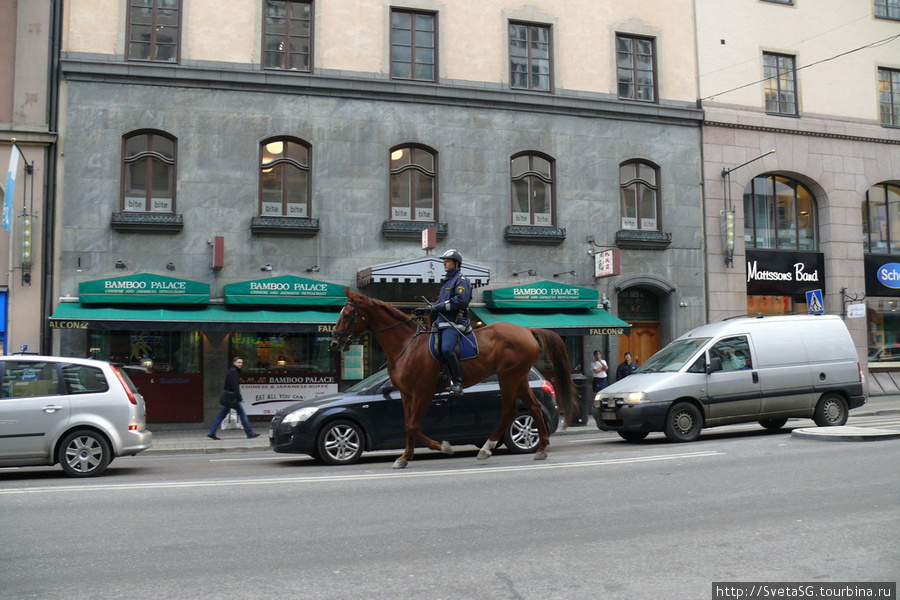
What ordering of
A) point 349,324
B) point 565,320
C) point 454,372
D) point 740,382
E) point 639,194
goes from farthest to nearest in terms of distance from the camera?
point 639,194
point 565,320
point 740,382
point 349,324
point 454,372

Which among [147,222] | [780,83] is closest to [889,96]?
[780,83]

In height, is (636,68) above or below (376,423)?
above

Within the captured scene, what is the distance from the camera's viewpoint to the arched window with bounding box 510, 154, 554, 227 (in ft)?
75.3

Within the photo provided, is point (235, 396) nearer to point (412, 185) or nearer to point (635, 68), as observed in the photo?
point (412, 185)

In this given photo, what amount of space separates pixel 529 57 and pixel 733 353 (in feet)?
39.2

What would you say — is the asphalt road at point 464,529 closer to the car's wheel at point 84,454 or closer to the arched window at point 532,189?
the car's wheel at point 84,454

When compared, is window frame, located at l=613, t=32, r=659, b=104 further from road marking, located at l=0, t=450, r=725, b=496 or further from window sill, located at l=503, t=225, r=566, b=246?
road marking, located at l=0, t=450, r=725, b=496

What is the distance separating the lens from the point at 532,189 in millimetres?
23109

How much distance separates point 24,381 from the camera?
11.3 m

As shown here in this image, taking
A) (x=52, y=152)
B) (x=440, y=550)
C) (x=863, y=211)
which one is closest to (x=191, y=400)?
(x=52, y=152)

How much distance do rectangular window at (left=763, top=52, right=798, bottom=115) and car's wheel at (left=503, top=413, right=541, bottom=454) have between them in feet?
56.2

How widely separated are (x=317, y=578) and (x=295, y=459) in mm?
8092

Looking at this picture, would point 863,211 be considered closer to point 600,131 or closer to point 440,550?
point 600,131

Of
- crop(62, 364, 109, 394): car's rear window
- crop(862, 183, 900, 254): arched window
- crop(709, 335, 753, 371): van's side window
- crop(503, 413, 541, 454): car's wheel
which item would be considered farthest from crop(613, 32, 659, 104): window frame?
crop(62, 364, 109, 394): car's rear window
